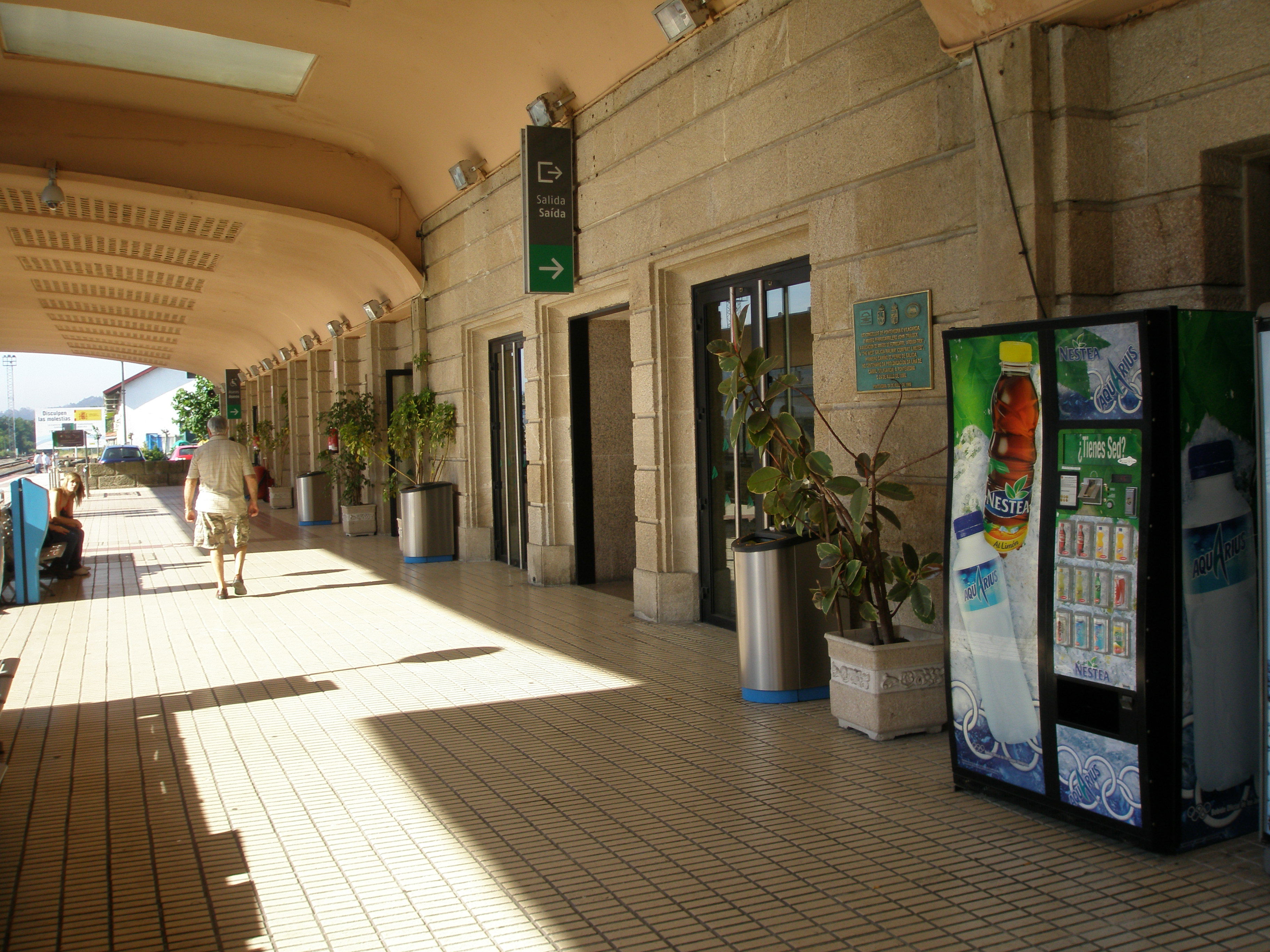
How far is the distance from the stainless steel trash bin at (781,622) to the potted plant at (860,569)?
29 centimetres

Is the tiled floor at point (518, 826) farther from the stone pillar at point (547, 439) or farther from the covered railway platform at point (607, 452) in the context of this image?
the stone pillar at point (547, 439)

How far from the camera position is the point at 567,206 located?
884 cm

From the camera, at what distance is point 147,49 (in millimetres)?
10055

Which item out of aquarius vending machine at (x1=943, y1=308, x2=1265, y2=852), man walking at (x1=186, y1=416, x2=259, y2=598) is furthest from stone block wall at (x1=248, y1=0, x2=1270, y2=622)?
man walking at (x1=186, y1=416, x2=259, y2=598)

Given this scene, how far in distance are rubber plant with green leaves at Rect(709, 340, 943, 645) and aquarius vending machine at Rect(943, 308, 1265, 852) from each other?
75 cm

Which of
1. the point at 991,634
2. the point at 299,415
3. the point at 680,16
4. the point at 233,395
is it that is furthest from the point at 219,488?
the point at 233,395

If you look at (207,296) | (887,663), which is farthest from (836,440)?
(207,296)

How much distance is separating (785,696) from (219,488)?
19.6 feet

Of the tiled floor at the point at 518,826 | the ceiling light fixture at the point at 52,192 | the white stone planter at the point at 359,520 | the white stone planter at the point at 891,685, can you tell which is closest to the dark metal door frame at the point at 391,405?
the white stone planter at the point at 359,520

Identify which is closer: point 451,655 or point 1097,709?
point 1097,709

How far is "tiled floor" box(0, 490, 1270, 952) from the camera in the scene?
2982 mm

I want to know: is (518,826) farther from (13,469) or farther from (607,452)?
(13,469)

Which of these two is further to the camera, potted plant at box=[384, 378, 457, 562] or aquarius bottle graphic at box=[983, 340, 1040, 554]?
potted plant at box=[384, 378, 457, 562]

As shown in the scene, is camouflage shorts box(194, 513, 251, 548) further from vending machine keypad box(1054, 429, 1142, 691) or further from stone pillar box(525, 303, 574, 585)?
vending machine keypad box(1054, 429, 1142, 691)
